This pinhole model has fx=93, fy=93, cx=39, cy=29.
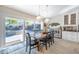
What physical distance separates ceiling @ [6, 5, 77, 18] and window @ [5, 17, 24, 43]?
288mm

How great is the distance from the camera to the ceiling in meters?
2.04

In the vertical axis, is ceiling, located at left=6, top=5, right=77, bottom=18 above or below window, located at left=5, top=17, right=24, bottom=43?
above

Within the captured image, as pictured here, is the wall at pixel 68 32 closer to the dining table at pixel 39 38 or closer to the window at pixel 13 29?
the dining table at pixel 39 38

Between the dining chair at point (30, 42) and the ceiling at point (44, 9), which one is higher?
the ceiling at point (44, 9)

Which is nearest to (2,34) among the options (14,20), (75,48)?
(14,20)

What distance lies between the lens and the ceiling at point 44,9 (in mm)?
2045

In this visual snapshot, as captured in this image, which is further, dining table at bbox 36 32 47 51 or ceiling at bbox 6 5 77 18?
dining table at bbox 36 32 47 51

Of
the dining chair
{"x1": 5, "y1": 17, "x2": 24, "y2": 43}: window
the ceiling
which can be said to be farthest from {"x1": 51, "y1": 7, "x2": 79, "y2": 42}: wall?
{"x1": 5, "y1": 17, "x2": 24, "y2": 43}: window

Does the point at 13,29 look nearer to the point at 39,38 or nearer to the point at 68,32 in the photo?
the point at 39,38

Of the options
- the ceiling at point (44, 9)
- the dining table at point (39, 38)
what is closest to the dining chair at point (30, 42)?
the dining table at point (39, 38)

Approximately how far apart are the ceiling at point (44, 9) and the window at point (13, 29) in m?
0.29

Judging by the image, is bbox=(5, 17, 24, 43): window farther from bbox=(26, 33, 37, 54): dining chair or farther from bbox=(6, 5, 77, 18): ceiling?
bbox=(6, 5, 77, 18): ceiling
